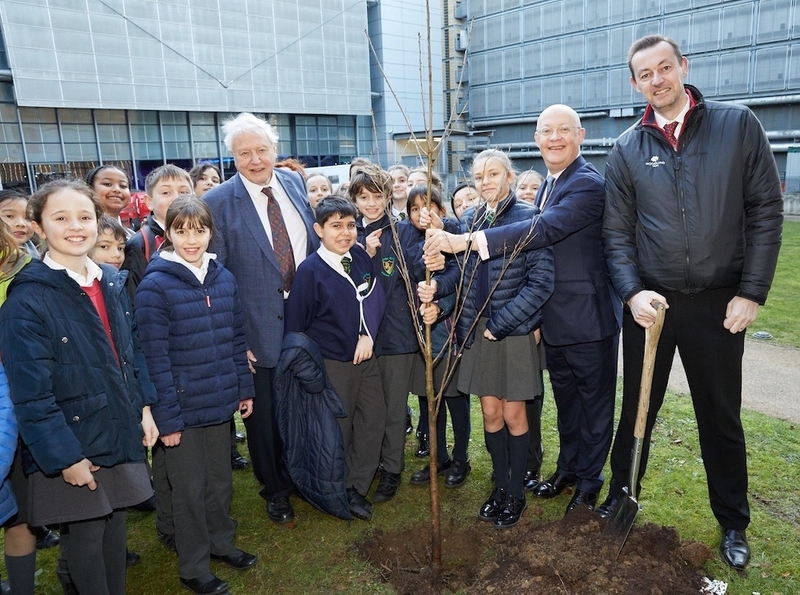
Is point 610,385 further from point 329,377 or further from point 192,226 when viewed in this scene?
point 192,226

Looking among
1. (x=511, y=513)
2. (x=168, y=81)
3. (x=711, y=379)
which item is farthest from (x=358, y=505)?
(x=168, y=81)

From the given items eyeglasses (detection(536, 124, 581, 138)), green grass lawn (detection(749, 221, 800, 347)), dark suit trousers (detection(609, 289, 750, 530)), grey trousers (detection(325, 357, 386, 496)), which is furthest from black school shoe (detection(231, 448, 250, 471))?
green grass lawn (detection(749, 221, 800, 347))

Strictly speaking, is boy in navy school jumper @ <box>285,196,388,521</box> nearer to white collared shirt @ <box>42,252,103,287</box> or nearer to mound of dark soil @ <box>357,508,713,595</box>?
mound of dark soil @ <box>357,508,713,595</box>

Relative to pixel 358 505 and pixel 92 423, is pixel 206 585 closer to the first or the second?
pixel 358 505

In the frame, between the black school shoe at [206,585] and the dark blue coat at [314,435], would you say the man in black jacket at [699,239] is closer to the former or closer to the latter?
the dark blue coat at [314,435]

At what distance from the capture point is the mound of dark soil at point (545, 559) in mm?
2875

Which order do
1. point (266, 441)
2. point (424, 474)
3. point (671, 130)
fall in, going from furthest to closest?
point (424, 474) → point (266, 441) → point (671, 130)

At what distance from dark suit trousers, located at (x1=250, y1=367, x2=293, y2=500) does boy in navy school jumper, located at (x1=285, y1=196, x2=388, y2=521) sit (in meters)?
0.41

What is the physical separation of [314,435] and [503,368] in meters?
1.27

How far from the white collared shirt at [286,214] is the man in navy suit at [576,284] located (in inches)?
47.6

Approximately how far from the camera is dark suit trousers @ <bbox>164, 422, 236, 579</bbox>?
318 centimetres

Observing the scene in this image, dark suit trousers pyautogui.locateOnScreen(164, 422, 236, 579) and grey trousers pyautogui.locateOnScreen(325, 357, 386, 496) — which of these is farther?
grey trousers pyautogui.locateOnScreen(325, 357, 386, 496)

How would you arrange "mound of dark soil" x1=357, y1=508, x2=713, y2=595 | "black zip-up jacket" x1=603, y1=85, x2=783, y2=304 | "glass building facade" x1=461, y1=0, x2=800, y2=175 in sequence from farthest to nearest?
"glass building facade" x1=461, y1=0, x2=800, y2=175, "black zip-up jacket" x1=603, y1=85, x2=783, y2=304, "mound of dark soil" x1=357, y1=508, x2=713, y2=595

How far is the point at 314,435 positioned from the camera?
12.3 ft
